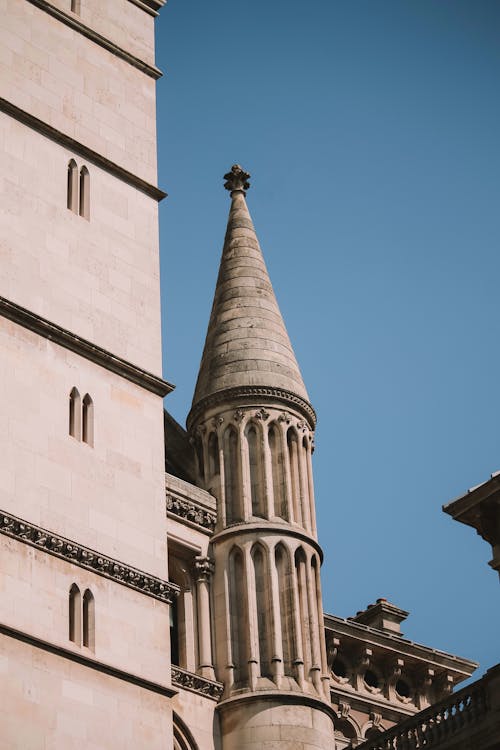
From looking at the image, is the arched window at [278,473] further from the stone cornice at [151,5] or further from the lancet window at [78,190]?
the stone cornice at [151,5]

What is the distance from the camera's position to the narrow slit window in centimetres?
3306

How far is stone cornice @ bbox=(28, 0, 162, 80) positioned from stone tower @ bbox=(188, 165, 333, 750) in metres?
4.10

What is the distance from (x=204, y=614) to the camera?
33062 mm

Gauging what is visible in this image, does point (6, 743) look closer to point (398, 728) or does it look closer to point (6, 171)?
point (398, 728)

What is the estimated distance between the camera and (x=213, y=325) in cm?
3675

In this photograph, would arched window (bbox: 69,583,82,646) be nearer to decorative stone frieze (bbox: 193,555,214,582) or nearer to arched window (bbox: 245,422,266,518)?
decorative stone frieze (bbox: 193,555,214,582)

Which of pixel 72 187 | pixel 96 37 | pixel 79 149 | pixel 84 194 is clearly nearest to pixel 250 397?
pixel 84 194

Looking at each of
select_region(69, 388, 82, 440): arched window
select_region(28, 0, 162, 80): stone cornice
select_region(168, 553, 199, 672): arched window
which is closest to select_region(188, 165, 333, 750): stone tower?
select_region(168, 553, 199, 672): arched window

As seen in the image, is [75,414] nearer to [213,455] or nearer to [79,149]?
[213,455]

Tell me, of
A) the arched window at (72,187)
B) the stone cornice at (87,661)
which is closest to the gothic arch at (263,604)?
the stone cornice at (87,661)

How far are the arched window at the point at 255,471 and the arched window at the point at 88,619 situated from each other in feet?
19.3

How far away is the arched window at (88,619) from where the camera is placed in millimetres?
28312

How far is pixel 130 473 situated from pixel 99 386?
1.59 meters

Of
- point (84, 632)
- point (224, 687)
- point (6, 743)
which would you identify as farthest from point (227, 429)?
point (6, 743)
